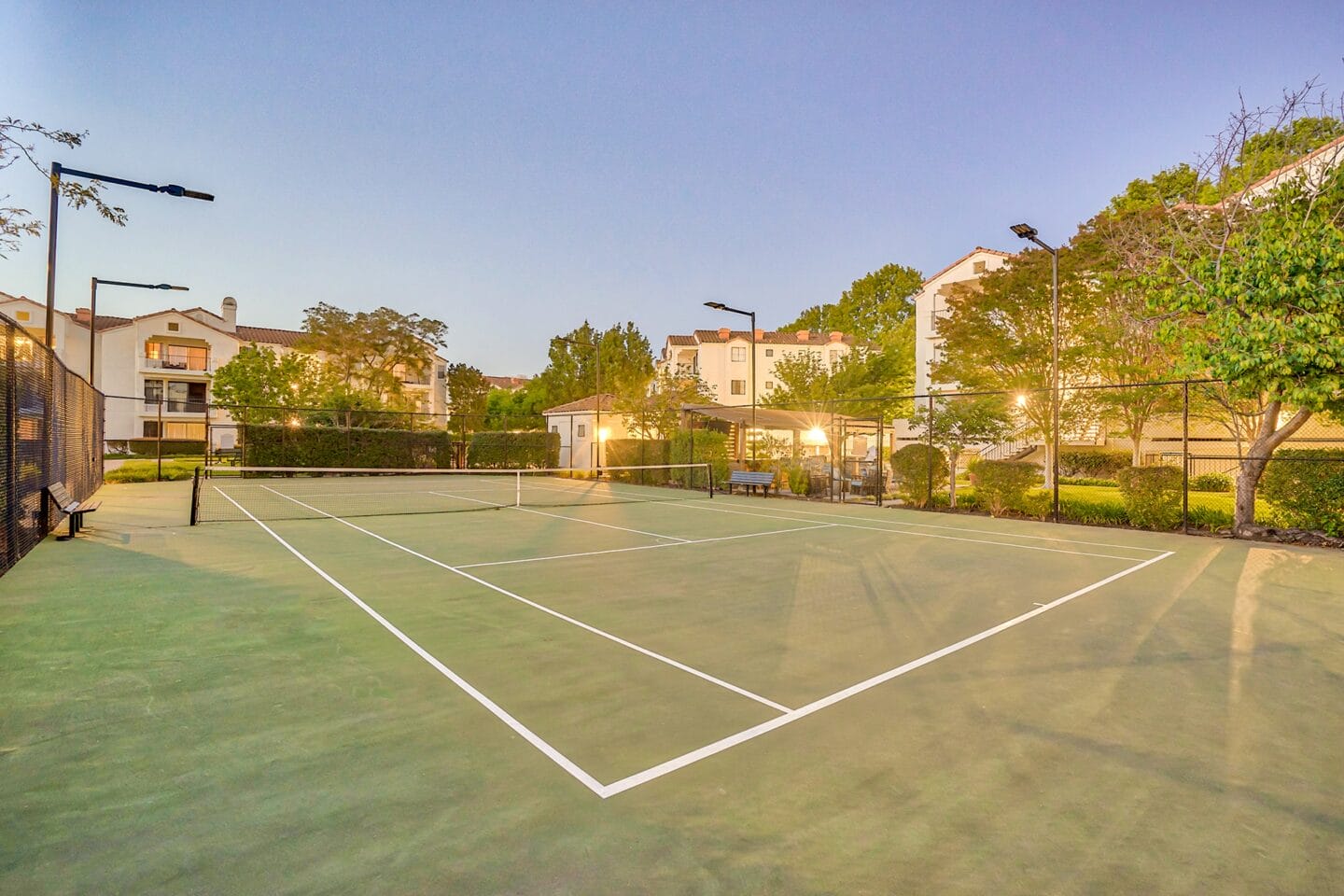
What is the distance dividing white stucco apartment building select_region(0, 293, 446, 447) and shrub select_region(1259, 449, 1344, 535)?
2084 inches

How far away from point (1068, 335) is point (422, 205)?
32241mm

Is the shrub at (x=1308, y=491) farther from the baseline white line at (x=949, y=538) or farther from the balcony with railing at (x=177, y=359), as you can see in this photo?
the balcony with railing at (x=177, y=359)

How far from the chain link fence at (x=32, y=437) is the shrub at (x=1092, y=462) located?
33282mm

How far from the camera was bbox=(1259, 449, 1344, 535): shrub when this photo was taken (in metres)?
11.5

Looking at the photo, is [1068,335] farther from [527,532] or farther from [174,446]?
[174,446]

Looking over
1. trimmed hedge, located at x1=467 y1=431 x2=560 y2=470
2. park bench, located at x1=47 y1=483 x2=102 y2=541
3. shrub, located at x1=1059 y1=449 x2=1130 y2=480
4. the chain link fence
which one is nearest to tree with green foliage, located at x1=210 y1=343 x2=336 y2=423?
trimmed hedge, located at x1=467 y1=431 x2=560 y2=470

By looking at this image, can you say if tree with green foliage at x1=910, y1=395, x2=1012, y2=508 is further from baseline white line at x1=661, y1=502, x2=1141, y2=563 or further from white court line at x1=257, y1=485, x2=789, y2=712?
white court line at x1=257, y1=485, x2=789, y2=712

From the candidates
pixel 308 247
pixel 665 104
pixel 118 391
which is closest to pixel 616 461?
pixel 665 104

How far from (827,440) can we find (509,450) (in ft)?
58.6

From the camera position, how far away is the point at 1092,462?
2830cm

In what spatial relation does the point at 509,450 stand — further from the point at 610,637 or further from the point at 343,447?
the point at 610,637

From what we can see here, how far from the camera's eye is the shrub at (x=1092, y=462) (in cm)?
2772

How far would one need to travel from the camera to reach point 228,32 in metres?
12.3

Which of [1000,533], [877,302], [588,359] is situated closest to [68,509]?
[1000,533]
